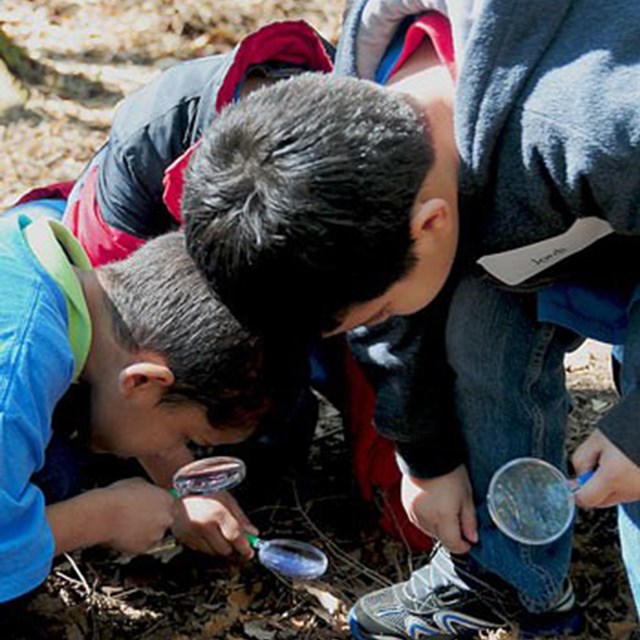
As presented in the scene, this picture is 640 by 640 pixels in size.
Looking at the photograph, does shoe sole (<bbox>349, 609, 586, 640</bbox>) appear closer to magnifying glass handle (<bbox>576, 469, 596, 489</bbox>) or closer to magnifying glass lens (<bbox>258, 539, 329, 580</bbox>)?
magnifying glass lens (<bbox>258, 539, 329, 580</bbox>)

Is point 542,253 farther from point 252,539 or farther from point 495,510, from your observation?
point 252,539

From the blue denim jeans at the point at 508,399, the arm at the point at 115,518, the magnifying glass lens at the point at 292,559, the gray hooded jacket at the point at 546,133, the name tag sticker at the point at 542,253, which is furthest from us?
the magnifying glass lens at the point at 292,559

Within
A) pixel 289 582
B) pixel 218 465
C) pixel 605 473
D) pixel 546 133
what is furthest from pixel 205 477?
pixel 546 133

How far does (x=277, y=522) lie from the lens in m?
2.63

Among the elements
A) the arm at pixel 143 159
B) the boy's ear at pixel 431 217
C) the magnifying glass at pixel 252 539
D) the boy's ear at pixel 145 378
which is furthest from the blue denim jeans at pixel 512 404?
the arm at pixel 143 159

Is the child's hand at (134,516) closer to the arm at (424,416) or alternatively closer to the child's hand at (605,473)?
the arm at (424,416)

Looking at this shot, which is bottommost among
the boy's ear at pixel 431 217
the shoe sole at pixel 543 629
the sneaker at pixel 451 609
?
the shoe sole at pixel 543 629

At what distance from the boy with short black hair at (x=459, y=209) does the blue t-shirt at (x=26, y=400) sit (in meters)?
0.42

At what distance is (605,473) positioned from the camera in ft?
6.07

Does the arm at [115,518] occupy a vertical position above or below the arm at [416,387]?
below

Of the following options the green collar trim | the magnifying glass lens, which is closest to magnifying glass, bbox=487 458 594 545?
the magnifying glass lens

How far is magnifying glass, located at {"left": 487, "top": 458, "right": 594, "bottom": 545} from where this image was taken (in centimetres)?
204

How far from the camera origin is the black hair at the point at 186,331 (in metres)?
2.04

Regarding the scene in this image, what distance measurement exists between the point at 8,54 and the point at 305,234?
2.84m
